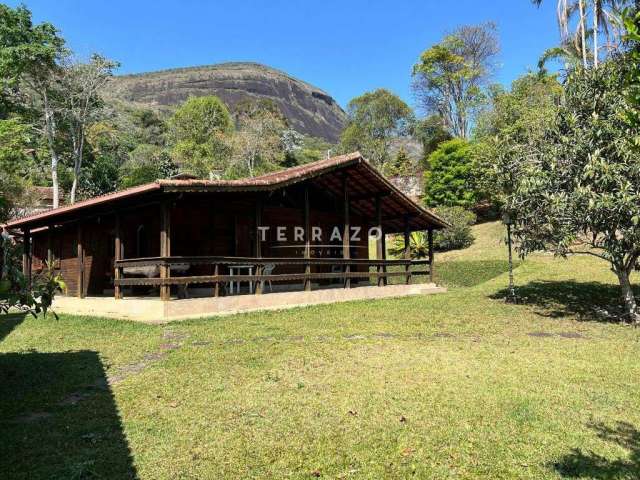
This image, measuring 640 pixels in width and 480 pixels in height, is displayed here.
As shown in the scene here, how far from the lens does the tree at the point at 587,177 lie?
9883 mm

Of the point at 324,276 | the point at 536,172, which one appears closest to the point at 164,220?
the point at 324,276

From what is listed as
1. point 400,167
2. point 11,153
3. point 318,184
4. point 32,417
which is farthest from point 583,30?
point 11,153

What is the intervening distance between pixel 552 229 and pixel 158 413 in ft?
33.7

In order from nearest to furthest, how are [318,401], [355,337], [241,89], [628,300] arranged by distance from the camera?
1. [318,401]
2. [355,337]
3. [628,300]
4. [241,89]

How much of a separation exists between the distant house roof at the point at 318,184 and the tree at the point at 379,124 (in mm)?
33523

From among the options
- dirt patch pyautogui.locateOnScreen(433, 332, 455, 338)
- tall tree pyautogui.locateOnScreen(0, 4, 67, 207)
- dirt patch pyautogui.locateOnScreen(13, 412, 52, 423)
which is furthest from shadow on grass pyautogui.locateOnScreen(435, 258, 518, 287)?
tall tree pyautogui.locateOnScreen(0, 4, 67, 207)

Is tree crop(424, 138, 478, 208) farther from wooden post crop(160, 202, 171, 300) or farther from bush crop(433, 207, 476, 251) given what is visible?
wooden post crop(160, 202, 171, 300)

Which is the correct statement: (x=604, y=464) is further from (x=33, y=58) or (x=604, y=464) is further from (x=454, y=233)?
(x=33, y=58)

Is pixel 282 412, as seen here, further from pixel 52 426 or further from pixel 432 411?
pixel 52 426

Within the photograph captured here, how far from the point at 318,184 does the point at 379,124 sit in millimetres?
38253

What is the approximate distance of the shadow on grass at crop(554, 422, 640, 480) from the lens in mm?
3543

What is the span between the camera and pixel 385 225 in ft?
68.2

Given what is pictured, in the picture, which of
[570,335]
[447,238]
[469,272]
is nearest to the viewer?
[570,335]

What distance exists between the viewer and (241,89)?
137 m
